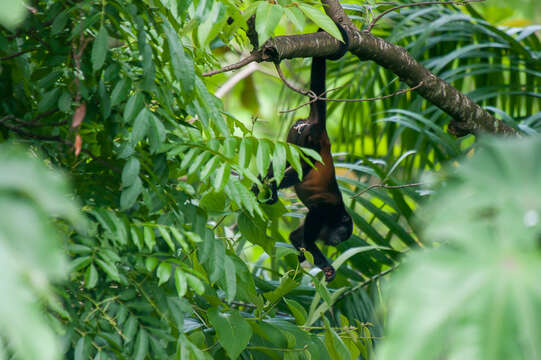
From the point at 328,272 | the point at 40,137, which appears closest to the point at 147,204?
the point at 40,137

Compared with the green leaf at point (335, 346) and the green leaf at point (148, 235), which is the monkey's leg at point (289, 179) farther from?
the green leaf at point (148, 235)

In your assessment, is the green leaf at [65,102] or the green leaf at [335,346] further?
the green leaf at [335,346]

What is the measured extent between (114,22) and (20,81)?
0.38m

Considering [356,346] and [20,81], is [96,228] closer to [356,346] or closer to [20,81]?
[20,81]

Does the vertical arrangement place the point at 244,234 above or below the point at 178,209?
below

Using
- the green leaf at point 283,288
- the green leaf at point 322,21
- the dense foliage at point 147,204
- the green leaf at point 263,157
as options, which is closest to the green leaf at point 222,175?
the dense foliage at point 147,204

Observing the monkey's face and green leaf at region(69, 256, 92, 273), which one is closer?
green leaf at region(69, 256, 92, 273)

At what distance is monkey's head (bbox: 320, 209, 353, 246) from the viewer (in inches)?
98.5

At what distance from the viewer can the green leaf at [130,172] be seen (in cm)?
103

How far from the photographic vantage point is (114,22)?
1037mm

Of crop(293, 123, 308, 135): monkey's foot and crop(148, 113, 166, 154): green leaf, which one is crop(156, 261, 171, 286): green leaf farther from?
crop(293, 123, 308, 135): monkey's foot

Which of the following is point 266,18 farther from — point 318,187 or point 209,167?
point 318,187

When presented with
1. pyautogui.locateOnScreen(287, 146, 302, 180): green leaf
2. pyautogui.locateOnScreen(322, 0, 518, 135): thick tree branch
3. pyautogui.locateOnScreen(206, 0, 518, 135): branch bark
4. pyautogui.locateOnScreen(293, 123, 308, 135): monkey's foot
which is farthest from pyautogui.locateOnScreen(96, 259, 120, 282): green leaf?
pyautogui.locateOnScreen(293, 123, 308, 135): monkey's foot

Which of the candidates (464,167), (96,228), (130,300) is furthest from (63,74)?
(464,167)
